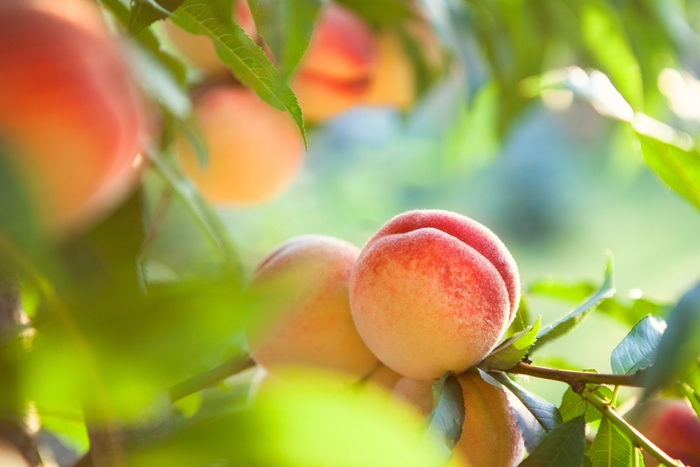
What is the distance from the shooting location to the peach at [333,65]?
0.58 metres

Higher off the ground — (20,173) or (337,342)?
(20,173)

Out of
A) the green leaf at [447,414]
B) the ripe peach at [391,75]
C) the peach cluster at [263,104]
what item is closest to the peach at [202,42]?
the peach cluster at [263,104]

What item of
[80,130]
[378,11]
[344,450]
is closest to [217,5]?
[80,130]

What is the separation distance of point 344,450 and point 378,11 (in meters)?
0.51

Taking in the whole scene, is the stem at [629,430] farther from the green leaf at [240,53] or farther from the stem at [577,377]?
the green leaf at [240,53]

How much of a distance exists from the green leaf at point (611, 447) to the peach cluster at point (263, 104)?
0.37m

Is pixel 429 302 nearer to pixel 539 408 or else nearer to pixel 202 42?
pixel 539 408

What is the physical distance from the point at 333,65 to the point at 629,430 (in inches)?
15.8

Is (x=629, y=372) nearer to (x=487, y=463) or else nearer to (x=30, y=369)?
(x=487, y=463)

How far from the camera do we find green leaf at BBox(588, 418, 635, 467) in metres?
0.29

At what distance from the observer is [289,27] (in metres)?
0.34

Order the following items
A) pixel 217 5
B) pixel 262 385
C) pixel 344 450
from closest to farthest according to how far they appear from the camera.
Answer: pixel 344 450, pixel 217 5, pixel 262 385

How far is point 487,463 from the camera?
11.6 inches

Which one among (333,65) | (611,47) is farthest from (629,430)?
(611,47)
